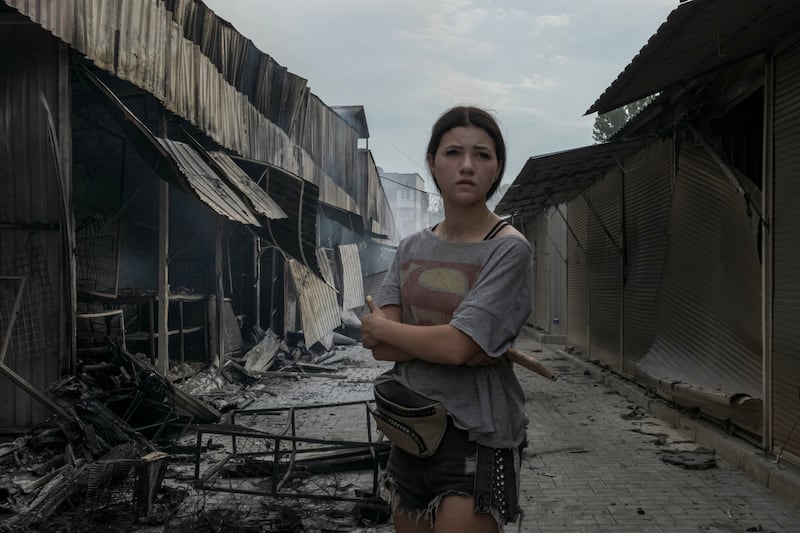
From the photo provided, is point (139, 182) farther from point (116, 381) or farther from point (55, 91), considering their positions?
point (116, 381)

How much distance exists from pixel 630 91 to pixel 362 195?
672 inches

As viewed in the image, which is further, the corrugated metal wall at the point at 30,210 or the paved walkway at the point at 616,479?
the corrugated metal wall at the point at 30,210

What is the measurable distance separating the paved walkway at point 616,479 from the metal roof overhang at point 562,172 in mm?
3773

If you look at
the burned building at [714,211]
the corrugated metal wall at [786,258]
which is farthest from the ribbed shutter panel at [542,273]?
the corrugated metal wall at [786,258]

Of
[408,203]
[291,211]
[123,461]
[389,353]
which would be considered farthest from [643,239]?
[408,203]

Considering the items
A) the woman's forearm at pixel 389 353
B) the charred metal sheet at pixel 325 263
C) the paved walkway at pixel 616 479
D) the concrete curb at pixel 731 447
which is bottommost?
the paved walkway at pixel 616 479

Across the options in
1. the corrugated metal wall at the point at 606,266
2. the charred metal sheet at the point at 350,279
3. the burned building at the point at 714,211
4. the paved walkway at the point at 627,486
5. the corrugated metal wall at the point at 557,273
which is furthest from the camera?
the charred metal sheet at the point at 350,279

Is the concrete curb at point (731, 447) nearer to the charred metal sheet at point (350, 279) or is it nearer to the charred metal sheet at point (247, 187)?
the charred metal sheet at point (247, 187)

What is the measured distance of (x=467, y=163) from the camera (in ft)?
6.75

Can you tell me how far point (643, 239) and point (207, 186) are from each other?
21.6 ft

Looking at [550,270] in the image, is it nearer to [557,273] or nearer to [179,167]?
[557,273]

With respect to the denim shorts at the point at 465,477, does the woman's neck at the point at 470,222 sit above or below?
above

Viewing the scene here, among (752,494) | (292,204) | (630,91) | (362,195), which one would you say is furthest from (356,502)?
(362,195)

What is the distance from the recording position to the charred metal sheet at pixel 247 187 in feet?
28.8
